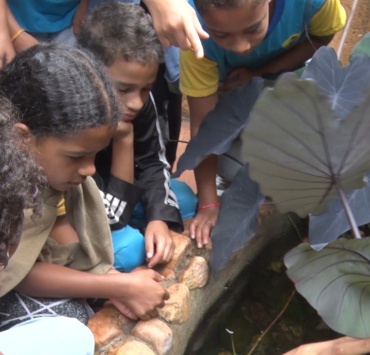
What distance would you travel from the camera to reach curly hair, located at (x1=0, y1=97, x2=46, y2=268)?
1193mm

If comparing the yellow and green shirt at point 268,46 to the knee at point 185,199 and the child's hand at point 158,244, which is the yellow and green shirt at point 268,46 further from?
the child's hand at point 158,244

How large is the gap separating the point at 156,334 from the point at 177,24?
69 centimetres

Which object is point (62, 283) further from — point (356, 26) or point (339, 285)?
point (356, 26)

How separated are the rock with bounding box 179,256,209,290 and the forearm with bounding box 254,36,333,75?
28.0 inches

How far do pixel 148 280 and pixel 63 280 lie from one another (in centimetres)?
20

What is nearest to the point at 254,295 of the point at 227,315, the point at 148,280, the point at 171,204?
the point at 227,315

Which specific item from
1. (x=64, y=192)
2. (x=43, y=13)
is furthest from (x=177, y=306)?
(x=43, y=13)

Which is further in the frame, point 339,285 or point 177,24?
point 177,24

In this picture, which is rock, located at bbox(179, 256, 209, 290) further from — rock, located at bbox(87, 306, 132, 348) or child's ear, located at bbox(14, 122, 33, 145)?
child's ear, located at bbox(14, 122, 33, 145)

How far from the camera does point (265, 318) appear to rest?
2.04 m

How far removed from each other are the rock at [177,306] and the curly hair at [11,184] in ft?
1.68

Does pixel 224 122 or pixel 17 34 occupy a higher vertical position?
pixel 17 34

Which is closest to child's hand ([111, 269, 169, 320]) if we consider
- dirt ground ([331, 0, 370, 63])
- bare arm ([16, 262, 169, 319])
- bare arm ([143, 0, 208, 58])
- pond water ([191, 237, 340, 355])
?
bare arm ([16, 262, 169, 319])

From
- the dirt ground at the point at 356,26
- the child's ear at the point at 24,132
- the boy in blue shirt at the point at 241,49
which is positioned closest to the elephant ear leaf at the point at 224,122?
the boy in blue shirt at the point at 241,49
